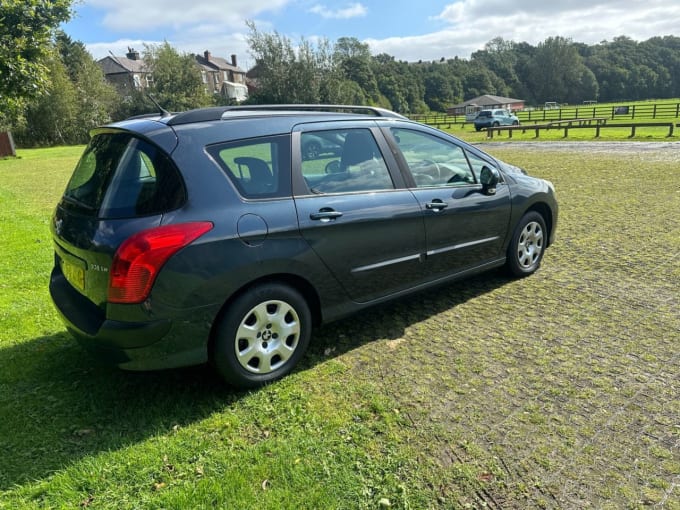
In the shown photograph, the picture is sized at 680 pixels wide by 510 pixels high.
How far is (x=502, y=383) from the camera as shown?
328 centimetres

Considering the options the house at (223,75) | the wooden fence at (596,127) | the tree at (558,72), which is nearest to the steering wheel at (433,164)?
the wooden fence at (596,127)

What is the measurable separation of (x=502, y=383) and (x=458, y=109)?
90.6 meters

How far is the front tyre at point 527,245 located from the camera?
505 cm

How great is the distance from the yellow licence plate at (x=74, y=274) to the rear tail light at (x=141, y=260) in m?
0.42

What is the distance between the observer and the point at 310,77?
56844mm

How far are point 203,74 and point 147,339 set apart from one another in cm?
6485

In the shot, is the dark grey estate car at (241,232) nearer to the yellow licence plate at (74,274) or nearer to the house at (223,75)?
the yellow licence plate at (74,274)

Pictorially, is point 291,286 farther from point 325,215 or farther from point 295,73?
point 295,73

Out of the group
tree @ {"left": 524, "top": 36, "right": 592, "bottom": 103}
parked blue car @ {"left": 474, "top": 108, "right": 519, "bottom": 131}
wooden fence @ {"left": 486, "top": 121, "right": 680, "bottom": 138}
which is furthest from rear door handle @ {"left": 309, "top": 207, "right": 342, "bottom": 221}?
tree @ {"left": 524, "top": 36, "right": 592, "bottom": 103}

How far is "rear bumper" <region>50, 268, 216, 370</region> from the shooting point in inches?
112

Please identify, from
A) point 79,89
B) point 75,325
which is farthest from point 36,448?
point 79,89

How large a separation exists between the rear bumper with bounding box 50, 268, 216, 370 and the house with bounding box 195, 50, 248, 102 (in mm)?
89983

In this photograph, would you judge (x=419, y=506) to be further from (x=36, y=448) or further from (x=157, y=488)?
(x=36, y=448)

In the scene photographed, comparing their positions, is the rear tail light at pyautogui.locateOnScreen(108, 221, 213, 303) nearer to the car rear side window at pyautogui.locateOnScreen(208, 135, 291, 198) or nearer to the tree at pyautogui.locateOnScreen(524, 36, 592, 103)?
the car rear side window at pyautogui.locateOnScreen(208, 135, 291, 198)
